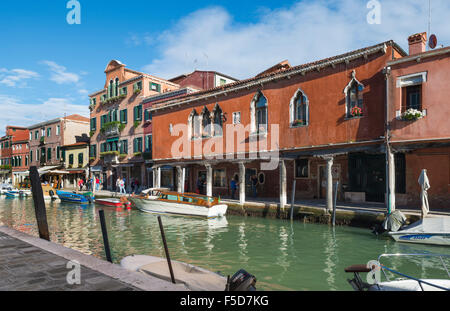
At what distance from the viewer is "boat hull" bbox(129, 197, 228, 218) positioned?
1691 cm

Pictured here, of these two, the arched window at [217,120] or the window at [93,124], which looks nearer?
the arched window at [217,120]

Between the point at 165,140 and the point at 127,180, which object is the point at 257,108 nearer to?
the point at 165,140

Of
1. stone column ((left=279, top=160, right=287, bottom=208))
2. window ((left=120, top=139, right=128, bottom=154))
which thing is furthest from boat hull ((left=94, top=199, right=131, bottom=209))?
stone column ((left=279, top=160, right=287, bottom=208))

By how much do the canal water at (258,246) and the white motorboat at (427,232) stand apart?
0.83ft

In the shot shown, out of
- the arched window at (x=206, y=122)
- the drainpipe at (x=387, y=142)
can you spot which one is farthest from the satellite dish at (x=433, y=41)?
the arched window at (x=206, y=122)

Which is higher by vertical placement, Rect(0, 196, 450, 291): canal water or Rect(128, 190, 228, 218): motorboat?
Rect(128, 190, 228, 218): motorboat

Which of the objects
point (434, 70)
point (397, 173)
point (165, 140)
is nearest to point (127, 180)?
point (165, 140)

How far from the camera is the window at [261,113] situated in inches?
710

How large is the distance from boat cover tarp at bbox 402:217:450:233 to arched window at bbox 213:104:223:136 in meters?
12.4

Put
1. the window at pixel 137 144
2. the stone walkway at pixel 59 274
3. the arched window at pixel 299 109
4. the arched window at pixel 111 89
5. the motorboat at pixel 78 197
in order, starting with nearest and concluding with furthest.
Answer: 1. the stone walkway at pixel 59 274
2. the arched window at pixel 299 109
3. the motorboat at pixel 78 197
4. the window at pixel 137 144
5. the arched window at pixel 111 89

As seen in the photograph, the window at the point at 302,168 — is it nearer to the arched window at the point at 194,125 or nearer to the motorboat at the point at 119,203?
the arched window at the point at 194,125

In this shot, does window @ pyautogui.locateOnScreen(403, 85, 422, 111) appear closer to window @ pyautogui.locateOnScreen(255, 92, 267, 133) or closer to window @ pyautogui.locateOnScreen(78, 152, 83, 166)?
window @ pyautogui.locateOnScreen(255, 92, 267, 133)

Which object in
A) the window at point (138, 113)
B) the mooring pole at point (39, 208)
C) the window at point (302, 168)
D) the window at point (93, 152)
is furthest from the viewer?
the window at point (93, 152)

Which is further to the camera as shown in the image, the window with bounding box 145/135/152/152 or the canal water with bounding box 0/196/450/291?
the window with bounding box 145/135/152/152
